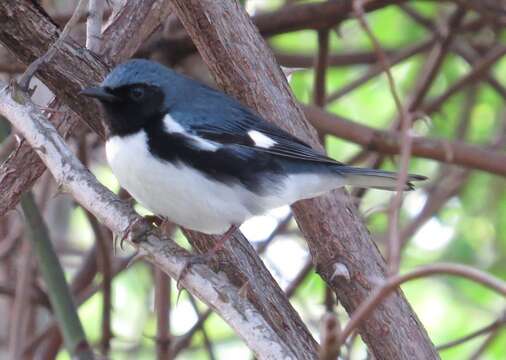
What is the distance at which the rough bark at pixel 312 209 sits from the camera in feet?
11.4

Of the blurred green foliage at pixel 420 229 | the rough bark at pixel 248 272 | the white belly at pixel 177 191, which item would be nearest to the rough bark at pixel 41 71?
the rough bark at pixel 248 272

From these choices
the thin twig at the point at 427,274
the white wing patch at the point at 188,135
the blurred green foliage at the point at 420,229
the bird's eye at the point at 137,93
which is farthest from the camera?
the blurred green foliage at the point at 420,229

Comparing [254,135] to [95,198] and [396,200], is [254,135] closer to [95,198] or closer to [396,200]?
[95,198]

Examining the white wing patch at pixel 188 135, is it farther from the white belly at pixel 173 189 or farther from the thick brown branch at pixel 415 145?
the thick brown branch at pixel 415 145

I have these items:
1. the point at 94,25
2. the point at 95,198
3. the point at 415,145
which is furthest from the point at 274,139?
the point at 415,145

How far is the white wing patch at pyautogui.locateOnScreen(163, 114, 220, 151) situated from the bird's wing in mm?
72

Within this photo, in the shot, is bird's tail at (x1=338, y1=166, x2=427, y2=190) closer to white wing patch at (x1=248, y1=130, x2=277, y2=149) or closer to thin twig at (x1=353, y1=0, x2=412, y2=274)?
white wing patch at (x1=248, y1=130, x2=277, y2=149)

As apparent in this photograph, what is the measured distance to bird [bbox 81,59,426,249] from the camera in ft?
10.9

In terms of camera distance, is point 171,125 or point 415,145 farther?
point 415,145

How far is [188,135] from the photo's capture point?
339 cm

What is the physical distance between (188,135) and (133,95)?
0.92 ft

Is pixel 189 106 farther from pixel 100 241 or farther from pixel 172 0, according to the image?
pixel 100 241

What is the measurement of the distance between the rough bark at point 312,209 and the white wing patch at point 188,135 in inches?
10.0

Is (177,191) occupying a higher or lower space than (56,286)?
higher
